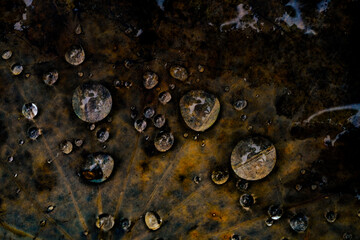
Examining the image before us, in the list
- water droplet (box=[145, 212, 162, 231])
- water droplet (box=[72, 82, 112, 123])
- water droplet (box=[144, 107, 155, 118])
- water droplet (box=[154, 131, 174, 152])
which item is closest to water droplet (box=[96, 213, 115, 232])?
water droplet (box=[145, 212, 162, 231])

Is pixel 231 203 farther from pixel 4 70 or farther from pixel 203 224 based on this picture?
pixel 4 70

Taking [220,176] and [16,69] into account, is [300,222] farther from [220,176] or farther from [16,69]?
[16,69]

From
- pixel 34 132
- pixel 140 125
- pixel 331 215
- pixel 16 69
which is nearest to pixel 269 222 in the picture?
pixel 331 215

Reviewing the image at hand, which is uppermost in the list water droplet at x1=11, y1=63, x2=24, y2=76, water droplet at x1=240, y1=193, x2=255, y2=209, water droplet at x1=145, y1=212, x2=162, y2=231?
water droplet at x1=11, y1=63, x2=24, y2=76

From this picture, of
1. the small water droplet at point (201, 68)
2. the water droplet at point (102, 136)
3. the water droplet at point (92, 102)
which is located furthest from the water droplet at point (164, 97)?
the water droplet at point (102, 136)

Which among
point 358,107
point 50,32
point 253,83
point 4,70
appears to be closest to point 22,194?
point 4,70

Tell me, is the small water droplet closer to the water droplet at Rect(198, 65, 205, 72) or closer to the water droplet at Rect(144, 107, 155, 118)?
the water droplet at Rect(198, 65, 205, 72)

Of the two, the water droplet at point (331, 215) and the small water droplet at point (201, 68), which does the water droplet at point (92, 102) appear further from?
the water droplet at point (331, 215)
